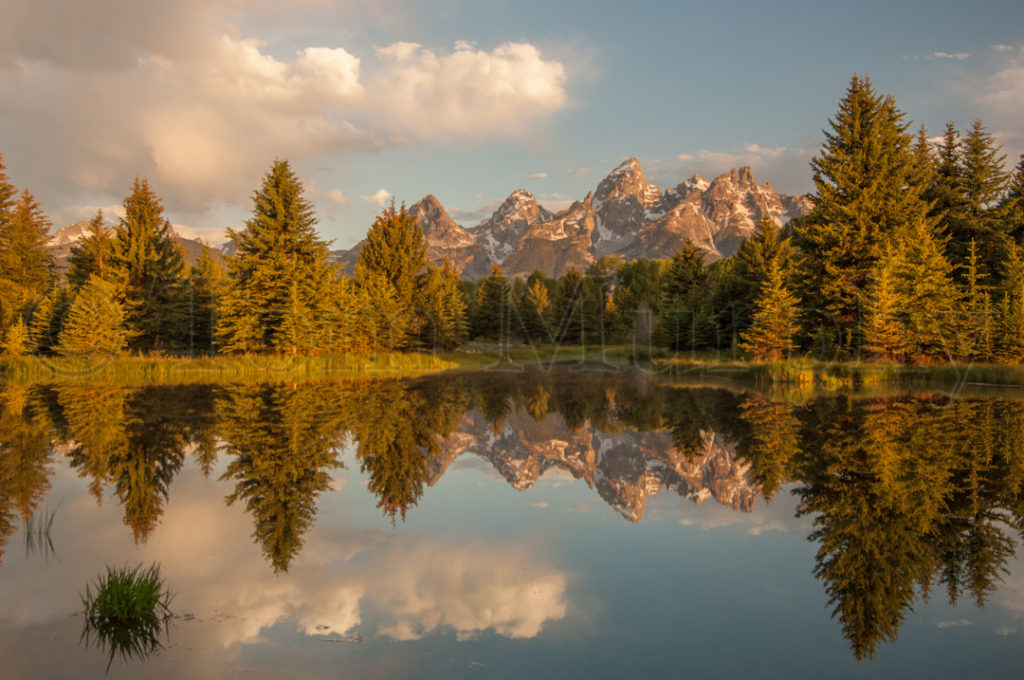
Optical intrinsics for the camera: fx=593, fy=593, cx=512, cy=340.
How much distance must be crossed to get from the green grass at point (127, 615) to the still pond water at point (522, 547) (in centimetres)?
7

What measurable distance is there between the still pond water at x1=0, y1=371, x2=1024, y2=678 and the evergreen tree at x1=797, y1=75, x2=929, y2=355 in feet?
59.8

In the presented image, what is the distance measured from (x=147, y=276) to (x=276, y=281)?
10349mm

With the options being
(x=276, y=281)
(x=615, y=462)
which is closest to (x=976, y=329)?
(x=615, y=462)

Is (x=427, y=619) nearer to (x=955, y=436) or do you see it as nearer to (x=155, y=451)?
(x=155, y=451)

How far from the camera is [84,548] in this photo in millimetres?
5766

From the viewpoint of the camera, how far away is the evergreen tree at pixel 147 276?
109ft

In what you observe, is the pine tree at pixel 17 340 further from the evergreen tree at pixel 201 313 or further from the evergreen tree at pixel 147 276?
the evergreen tree at pixel 201 313

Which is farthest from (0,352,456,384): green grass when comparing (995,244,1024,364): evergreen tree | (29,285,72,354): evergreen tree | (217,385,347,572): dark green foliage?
(995,244,1024,364): evergreen tree

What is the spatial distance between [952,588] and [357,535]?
5.49 meters

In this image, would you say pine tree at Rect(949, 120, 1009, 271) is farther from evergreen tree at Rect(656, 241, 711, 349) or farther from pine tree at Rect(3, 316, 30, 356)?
pine tree at Rect(3, 316, 30, 356)

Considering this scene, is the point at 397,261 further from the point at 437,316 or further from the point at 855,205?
the point at 855,205

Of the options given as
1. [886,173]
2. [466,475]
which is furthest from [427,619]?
[886,173]

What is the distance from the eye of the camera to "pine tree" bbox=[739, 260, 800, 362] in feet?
102

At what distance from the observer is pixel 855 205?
28.8m
